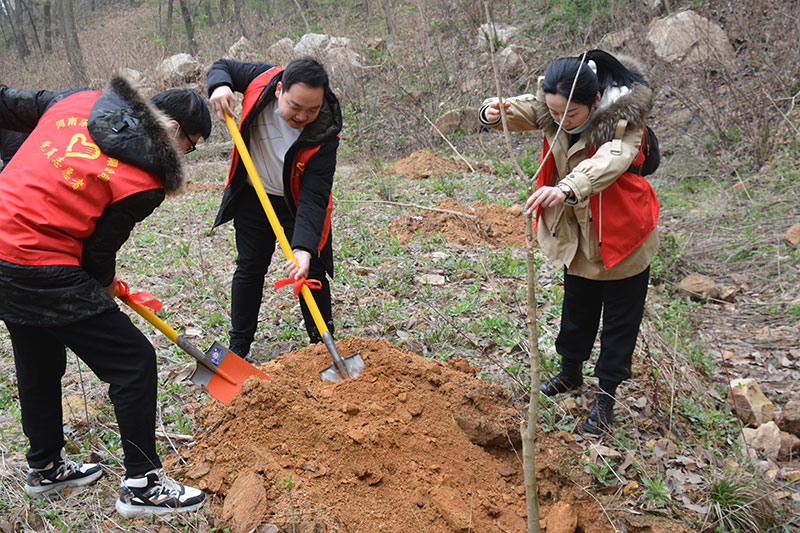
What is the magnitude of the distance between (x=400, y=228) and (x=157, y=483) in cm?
416

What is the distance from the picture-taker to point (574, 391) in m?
3.37

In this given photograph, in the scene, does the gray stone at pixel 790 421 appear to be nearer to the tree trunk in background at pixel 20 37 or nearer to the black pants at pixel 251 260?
the black pants at pixel 251 260

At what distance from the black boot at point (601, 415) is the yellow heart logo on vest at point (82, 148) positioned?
8.59 feet

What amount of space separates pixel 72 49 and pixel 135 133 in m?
15.6

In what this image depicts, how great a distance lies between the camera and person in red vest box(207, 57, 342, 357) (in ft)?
9.81

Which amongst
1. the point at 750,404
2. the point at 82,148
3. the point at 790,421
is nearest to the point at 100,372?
the point at 82,148

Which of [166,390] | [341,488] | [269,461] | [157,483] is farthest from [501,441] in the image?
[166,390]

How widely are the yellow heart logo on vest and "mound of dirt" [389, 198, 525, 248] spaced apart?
394cm

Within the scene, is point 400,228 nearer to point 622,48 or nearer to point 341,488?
point 341,488

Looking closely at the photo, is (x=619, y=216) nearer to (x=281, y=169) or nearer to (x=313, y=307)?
(x=313, y=307)

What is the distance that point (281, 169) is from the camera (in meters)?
3.27

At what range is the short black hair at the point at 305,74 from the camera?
113 inches

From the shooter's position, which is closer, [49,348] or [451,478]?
[49,348]

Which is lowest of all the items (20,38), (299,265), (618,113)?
(20,38)
